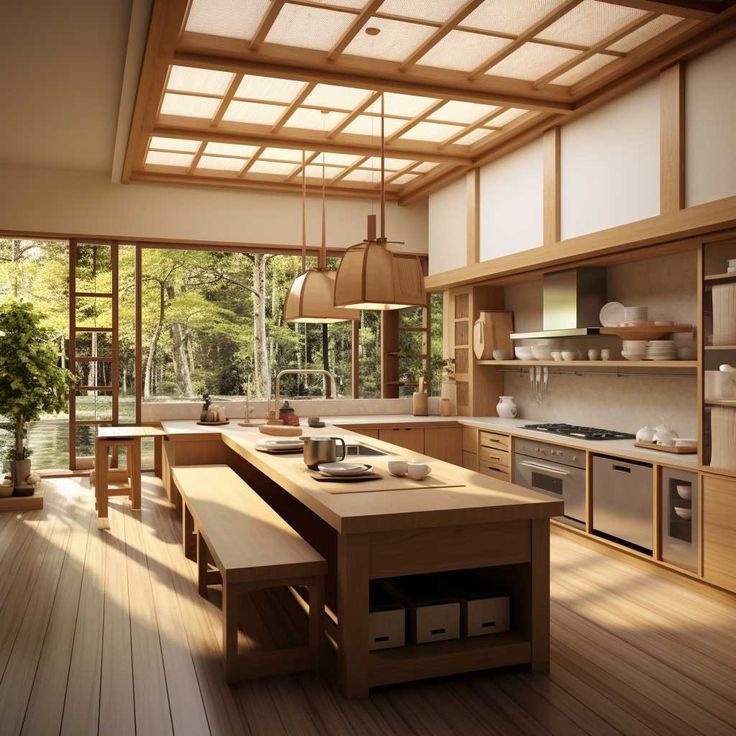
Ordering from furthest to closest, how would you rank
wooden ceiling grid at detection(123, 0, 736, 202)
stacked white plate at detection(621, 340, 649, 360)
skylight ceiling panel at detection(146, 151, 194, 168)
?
1. skylight ceiling panel at detection(146, 151, 194, 168)
2. stacked white plate at detection(621, 340, 649, 360)
3. wooden ceiling grid at detection(123, 0, 736, 202)

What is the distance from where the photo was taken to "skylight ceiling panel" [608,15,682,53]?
3902mm

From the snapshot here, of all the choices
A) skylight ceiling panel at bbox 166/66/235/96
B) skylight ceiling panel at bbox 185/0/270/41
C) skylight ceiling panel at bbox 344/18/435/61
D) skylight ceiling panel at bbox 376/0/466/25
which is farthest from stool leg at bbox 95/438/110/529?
skylight ceiling panel at bbox 376/0/466/25

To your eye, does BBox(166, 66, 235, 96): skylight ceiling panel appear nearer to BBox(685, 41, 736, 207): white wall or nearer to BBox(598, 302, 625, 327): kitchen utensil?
BBox(685, 41, 736, 207): white wall

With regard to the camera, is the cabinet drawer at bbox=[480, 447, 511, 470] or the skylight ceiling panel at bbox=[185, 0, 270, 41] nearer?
the skylight ceiling panel at bbox=[185, 0, 270, 41]

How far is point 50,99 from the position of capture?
5.24 metres

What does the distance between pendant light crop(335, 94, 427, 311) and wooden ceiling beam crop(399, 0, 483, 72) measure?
3.11 ft

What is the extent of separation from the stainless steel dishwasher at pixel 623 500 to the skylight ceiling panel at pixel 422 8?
9.27ft

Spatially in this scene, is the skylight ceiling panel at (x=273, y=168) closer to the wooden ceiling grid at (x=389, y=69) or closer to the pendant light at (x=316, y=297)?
the wooden ceiling grid at (x=389, y=69)

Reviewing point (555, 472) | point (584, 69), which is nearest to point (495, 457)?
point (555, 472)

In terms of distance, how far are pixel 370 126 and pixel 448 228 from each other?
1.99m

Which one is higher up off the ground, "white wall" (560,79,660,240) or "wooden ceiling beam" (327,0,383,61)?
"wooden ceiling beam" (327,0,383,61)

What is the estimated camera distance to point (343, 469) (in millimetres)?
3600

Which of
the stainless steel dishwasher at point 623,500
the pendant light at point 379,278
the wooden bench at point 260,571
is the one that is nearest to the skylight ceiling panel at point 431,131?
the pendant light at point 379,278

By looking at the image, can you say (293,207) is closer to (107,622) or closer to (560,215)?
(560,215)
